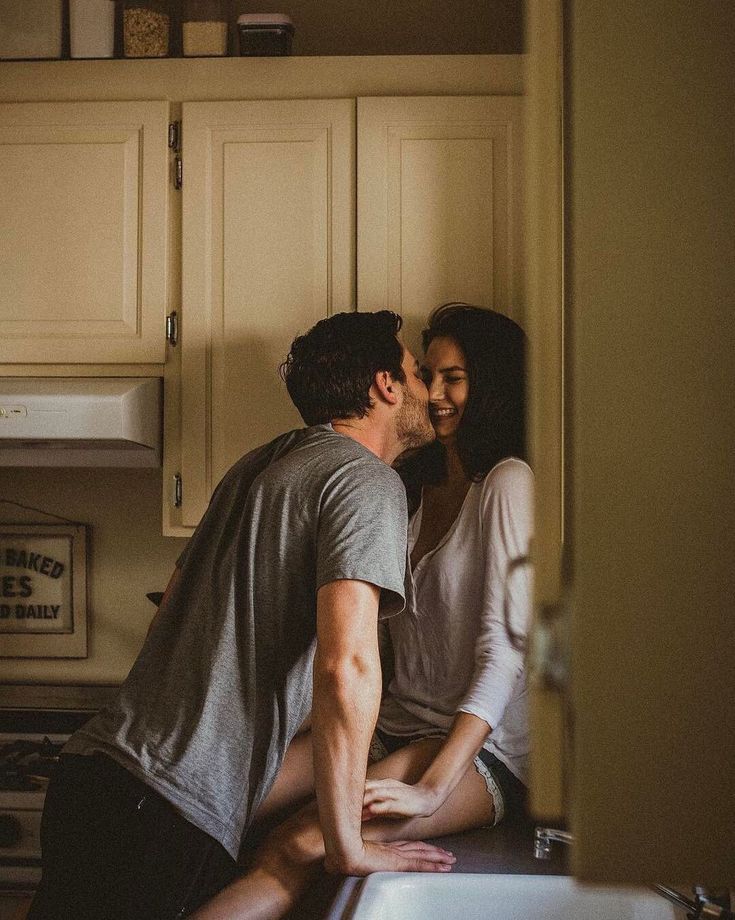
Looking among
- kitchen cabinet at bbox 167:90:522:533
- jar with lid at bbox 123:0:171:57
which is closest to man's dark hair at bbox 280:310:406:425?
kitchen cabinet at bbox 167:90:522:533

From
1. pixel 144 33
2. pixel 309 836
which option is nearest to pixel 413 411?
pixel 309 836

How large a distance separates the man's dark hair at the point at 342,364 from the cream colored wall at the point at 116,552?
79 centimetres

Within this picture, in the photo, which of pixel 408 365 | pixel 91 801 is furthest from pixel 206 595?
pixel 408 365

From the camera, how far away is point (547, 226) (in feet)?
1.05

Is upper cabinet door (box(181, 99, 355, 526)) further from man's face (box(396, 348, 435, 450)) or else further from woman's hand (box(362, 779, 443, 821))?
woman's hand (box(362, 779, 443, 821))

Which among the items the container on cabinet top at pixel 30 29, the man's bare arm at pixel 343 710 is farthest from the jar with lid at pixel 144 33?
the man's bare arm at pixel 343 710

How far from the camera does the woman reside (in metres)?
1.36

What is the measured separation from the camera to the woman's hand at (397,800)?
1.35m

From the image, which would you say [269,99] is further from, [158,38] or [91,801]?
[91,801]

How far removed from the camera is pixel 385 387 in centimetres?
163

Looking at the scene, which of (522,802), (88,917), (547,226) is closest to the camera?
(547,226)

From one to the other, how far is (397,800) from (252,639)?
32cm

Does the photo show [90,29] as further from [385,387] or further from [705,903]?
[705,903]

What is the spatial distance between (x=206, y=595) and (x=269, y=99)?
1137 millimetres
